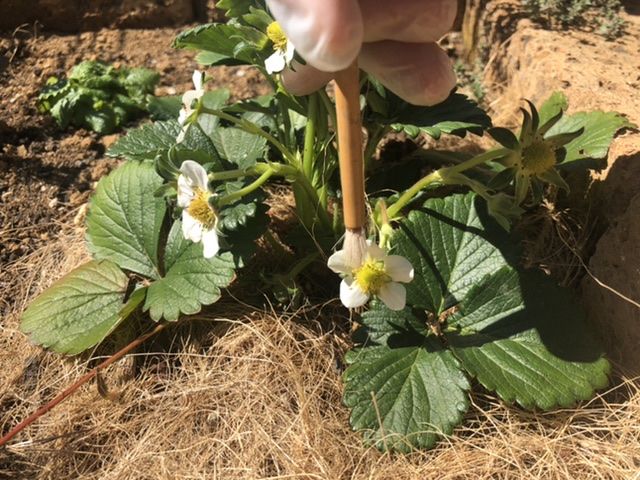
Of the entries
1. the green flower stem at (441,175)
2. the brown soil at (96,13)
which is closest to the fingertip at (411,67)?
the green flower stem at (441,175)

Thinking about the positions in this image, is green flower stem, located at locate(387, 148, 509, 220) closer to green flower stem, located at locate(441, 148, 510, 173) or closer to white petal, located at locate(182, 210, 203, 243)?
green flower stem, located at locate(441, 148, 510, 173)

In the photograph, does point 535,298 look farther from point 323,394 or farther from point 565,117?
point 565,117

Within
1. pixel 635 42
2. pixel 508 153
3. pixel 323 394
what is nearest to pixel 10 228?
pixel 323 394

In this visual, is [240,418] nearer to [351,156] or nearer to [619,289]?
[351,156]

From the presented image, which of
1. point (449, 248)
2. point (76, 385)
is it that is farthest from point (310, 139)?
point (76, 385)

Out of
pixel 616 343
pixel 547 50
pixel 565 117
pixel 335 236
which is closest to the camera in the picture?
pixel 616 343

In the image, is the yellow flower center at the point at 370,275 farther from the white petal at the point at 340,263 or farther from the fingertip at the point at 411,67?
the fingertip at the point at 411,67
